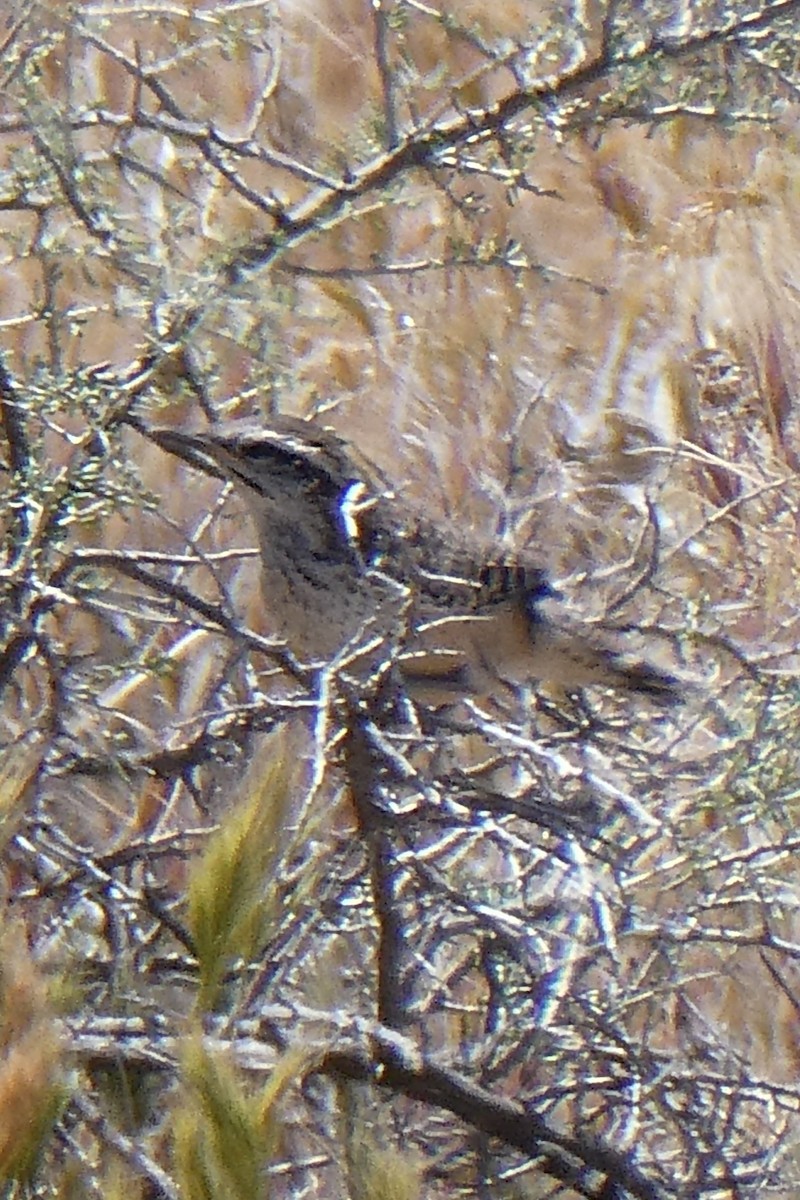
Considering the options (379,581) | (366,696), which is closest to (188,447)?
(379,581)

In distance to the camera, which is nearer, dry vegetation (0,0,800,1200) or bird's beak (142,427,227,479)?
dry vegetation (0,0,800,1200)

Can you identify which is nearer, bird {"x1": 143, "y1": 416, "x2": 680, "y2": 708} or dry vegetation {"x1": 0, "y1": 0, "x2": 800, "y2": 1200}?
dry vegetation {"x1": 0, "y1": 0, "x2": 800, "y2": 1200}

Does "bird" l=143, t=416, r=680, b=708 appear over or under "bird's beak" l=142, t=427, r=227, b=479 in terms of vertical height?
under

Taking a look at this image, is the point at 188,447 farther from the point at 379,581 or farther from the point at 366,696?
the point at 366,696

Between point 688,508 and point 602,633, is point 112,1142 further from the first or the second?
point 688,508

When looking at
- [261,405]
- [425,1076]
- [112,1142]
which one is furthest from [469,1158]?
[261,405]
